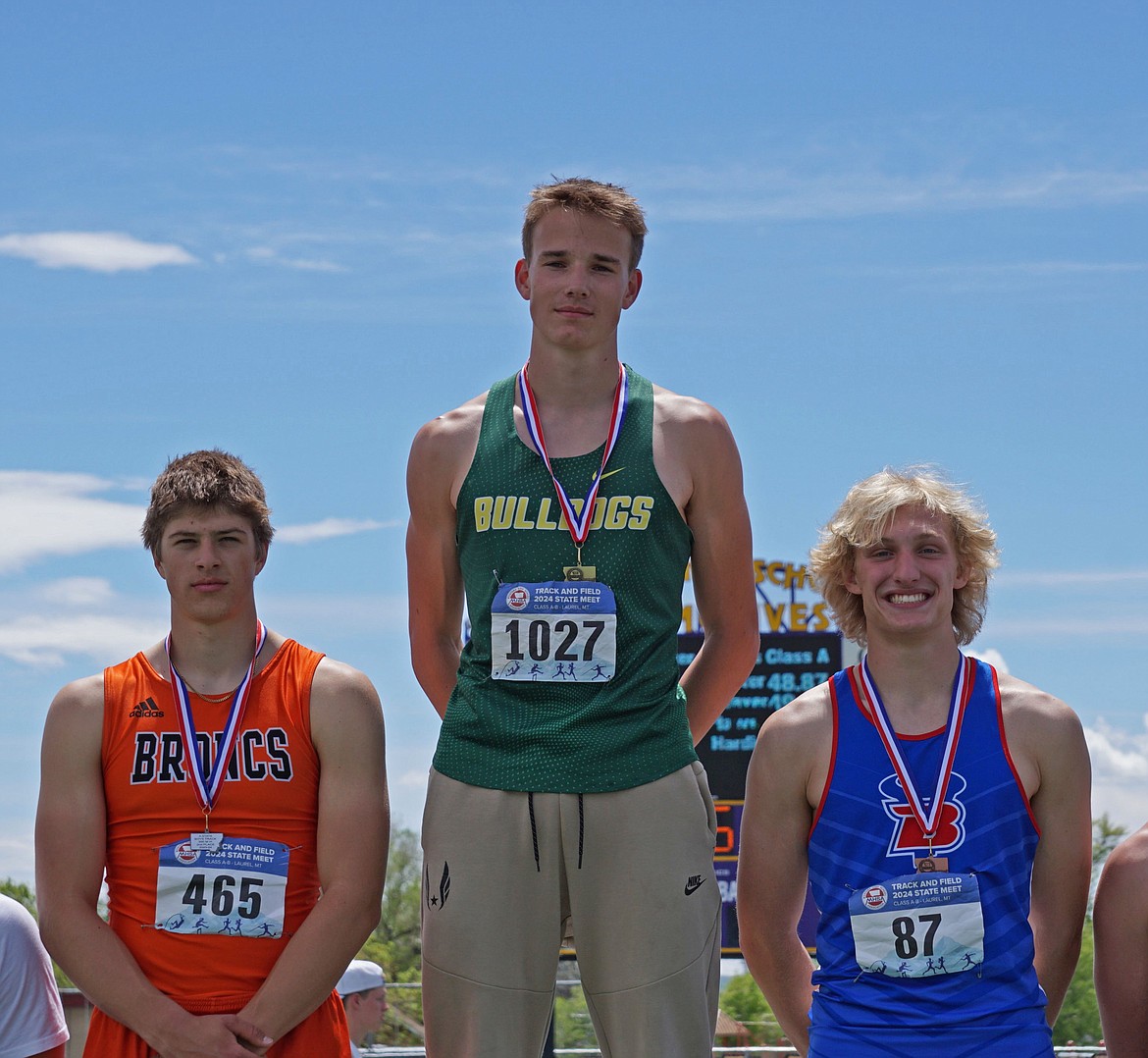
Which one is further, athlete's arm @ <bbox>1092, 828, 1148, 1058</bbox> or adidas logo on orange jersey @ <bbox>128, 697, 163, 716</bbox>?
adidas logo on orange jersey @ <bbox>128, 697, 163, 716</bbox>

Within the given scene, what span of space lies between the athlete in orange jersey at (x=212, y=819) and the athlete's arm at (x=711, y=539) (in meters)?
0.88

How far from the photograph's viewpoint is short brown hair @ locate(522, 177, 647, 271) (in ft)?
13.3

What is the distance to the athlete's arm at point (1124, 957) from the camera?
150 inches

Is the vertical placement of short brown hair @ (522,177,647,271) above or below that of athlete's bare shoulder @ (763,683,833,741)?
above

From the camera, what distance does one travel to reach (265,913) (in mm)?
3869

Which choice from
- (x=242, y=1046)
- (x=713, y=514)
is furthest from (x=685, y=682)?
(x=242, y=1046)

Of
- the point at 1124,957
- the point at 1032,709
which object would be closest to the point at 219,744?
the point at 1032,709

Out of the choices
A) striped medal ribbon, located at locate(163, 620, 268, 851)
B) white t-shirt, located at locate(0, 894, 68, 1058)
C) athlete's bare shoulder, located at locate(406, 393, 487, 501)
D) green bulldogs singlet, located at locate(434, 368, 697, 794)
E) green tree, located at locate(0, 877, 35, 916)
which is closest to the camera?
green bulldogs singlet, located at locate(434, 368, 697, 794)

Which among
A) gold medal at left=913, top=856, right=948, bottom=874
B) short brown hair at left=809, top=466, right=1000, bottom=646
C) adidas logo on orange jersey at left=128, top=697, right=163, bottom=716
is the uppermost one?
short brown hair at left=809, top=466, right=1000, bottom=646

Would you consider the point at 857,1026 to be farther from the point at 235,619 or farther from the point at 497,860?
the point at 235,619

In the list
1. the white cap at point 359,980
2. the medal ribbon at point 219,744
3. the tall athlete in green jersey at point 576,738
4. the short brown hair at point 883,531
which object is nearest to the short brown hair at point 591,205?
the tall athlete in green jersey at point 576,738

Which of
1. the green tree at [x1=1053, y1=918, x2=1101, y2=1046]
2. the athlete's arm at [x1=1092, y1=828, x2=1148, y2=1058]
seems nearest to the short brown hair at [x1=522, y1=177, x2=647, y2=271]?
the athlete's arm at [x1=1092, y1=828, x2=1148, y2=1058]

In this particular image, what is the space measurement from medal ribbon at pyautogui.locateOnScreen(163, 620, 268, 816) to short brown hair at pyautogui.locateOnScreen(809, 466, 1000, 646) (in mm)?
1506

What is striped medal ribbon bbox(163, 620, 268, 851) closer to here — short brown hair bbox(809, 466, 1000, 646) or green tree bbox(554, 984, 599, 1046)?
short brown hair bbox(809, 466, 1000, 646)
